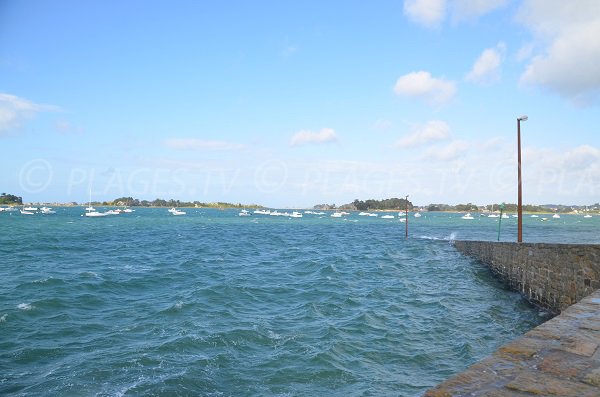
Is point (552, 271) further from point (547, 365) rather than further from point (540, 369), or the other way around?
point (540, 369)

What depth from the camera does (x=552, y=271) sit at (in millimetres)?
15820

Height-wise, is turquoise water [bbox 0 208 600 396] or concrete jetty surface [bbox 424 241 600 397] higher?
concrete jetty surface [bbox 424 241 600 397]

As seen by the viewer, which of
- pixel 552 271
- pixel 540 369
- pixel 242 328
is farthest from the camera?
pixel 552 271

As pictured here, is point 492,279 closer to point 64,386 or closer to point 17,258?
point 64,386

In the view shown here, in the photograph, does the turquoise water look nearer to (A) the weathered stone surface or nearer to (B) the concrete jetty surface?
(B) the concrete jetty surface

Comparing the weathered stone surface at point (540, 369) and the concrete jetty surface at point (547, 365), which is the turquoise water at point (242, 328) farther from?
the weathered stone surface at point (540, 369)

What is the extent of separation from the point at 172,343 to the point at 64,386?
313cm

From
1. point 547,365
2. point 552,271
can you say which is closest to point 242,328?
Answer: point 547,365

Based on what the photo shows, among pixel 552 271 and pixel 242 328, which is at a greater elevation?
pixel 552 271

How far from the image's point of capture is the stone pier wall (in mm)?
13380

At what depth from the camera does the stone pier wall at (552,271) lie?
13.4 meters

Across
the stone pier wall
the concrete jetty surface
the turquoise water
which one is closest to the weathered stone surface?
the concrete jetty surface

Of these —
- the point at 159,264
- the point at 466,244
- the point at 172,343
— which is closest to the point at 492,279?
the point at 466,244

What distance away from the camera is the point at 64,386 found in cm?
877
